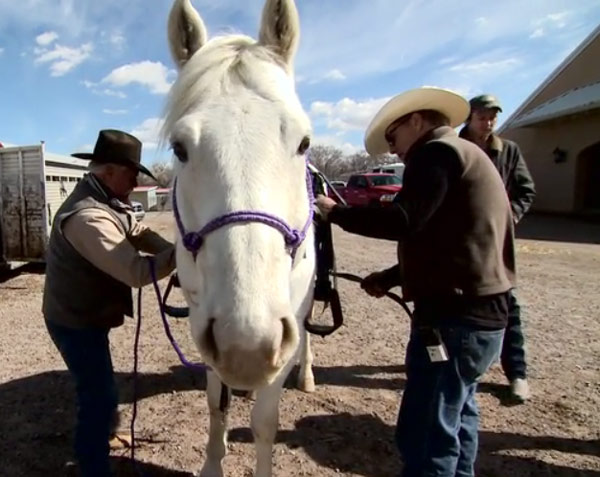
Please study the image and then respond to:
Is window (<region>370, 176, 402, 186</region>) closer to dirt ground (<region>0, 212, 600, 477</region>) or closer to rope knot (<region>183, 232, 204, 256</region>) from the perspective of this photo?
dirt ground (<region>0, 212, 600, 477</region>)

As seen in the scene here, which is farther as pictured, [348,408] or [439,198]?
[348,408]

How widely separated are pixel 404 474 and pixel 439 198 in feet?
4.46

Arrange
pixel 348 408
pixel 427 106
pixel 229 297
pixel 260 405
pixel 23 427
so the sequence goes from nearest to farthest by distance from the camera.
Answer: pixel 229 297 → pixel 427 106 → pixel 260 405 → pixel 23 427 → pixel 348 408

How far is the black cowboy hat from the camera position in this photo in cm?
233

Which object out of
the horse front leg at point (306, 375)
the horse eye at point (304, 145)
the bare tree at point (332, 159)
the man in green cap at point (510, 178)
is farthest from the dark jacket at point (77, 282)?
the bare tree at point (332, 159)

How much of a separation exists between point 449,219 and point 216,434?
194 cm

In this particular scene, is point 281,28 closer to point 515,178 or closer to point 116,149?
point 116,149

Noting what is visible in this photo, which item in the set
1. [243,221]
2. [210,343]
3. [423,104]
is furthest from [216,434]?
[423,104]

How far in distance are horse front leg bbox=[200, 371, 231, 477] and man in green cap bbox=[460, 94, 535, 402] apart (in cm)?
229

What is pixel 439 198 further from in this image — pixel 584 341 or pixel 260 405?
pixel 584 341

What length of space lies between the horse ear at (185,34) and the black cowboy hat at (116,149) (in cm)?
53

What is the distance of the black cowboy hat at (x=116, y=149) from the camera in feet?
7.65

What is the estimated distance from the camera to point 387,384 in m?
3.86

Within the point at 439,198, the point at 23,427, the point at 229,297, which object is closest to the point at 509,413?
the point at 439,198
